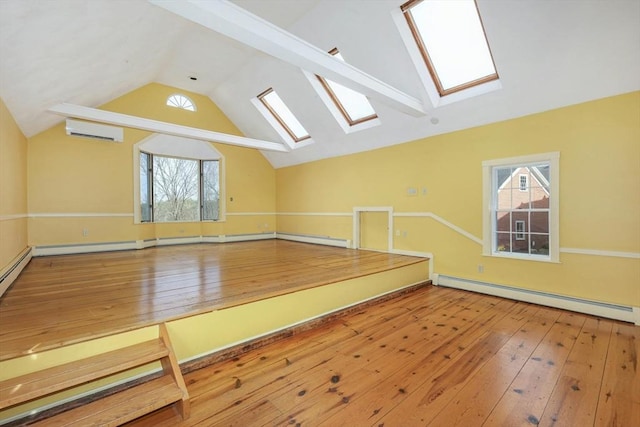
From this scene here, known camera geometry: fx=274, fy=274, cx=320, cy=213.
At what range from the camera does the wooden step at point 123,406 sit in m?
1.44

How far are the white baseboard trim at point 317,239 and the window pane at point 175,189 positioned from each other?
8.29ft

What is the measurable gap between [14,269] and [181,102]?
4.91 meters

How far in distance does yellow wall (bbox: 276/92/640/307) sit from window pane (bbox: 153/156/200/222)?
4.60 m

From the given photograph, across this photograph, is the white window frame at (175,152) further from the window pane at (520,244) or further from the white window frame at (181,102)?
the window pane at (520,244)

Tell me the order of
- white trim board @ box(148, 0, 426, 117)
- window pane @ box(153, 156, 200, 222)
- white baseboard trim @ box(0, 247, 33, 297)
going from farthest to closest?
window pane @ box(153, 156, 200, 222), white baseboard trim @ box(0, 247, 33, 297), white trim board @ box(148, 0, 426, 117)

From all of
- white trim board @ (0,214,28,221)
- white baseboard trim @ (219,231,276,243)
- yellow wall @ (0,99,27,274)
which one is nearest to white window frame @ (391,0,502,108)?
yellow wall @ (0,99,27,274)

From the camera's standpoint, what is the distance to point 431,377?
6.44 feet

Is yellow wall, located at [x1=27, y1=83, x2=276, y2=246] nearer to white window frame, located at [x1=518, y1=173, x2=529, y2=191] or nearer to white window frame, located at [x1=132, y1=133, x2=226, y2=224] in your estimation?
white window frame, located at [x1=132, y1=133, x2=226, y2=224]

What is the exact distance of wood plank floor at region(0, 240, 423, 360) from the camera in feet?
6.45

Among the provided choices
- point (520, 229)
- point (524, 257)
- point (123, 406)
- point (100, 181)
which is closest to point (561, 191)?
point (520, 229)

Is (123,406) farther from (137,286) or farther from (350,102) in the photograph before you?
(350,102)

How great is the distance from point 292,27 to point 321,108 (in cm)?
150

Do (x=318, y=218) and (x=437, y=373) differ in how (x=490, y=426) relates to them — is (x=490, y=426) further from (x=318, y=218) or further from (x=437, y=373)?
(x=318, y=218)

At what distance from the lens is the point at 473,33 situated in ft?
11.2
